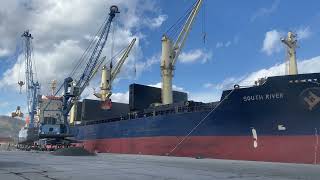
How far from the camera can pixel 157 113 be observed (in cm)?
3666

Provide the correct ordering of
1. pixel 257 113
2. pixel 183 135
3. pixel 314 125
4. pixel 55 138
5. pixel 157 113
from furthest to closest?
1. pixel 55 138
2. pixel 157 113
3. pixel 183 135
4. pixel 257 113
5. pixel 314 125

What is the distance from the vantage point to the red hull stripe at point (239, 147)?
2389 cm

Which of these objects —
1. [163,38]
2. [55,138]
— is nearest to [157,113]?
[163,38]

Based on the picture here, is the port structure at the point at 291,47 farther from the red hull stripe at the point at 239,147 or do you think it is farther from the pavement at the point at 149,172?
the pavement at the point at 149,172

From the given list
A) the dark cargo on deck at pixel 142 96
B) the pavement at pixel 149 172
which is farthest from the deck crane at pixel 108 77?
the pavement at pixel 149 172

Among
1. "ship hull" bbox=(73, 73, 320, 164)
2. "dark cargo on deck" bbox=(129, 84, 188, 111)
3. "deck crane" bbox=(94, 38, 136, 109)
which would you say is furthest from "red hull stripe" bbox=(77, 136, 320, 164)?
"deck crane" bbox=(94, 38, 136, 109)

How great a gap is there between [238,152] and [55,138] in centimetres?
2911

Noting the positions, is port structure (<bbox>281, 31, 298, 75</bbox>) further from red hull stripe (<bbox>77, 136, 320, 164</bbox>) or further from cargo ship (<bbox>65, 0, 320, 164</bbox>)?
red hull stripe (<bbox>77, 136, 320, 164</bbox>)

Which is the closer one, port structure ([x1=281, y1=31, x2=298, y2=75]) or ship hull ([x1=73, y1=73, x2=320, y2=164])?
ship hull ([x1=73, y1=73, x2=320, y2=164])

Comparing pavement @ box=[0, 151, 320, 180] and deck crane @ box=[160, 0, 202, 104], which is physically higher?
deck crane @ box=[160, 0, 202, 104]

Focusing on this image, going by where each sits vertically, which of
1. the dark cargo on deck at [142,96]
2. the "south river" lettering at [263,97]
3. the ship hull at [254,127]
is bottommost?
the ship hull at [254,127]

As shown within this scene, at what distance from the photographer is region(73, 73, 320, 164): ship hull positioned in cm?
2447

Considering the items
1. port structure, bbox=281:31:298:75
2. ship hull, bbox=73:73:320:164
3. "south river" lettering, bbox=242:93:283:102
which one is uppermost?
port structure, bbox=281:31:298:75

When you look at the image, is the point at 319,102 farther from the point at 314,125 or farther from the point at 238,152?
the point at 238,152
